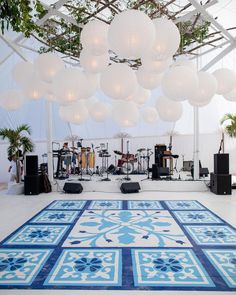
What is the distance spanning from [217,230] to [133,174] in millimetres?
7183

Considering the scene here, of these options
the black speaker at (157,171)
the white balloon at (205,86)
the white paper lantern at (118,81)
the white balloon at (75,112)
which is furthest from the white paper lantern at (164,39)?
the black speaker at (157,171)

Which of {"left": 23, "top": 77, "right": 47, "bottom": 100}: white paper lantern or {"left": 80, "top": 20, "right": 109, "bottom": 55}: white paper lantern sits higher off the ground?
{"left": 80, "top": 20, "right": 109, "bottom": 55}: white paper lantern

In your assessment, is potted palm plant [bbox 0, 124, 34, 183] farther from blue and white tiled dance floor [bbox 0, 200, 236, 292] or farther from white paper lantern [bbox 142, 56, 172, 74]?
white paper lantern [bbox 142, 56, 172, 74]

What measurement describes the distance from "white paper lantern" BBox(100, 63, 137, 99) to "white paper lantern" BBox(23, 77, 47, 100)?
1.40m

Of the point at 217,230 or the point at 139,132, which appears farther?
the point at 139,132

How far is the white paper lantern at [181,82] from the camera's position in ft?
11.8

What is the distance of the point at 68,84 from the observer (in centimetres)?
392

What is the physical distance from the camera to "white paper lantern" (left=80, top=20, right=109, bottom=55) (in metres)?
3.39

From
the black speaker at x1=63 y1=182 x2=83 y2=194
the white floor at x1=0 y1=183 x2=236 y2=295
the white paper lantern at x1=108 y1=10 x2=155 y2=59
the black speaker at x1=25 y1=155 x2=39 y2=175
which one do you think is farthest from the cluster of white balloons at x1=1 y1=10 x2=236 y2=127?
the black speaker at x1=63 y1=182 x2=83 y2=194

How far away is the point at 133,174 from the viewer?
38.5 ft

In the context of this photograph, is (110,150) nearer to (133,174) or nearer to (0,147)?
(133,174)

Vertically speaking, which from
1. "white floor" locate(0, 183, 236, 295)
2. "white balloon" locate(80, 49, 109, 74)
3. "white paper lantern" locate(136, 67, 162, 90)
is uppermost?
"white balloon" locate(80, 49, 109, 74)

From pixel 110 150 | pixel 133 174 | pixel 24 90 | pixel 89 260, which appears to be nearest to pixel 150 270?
pixel 89 260

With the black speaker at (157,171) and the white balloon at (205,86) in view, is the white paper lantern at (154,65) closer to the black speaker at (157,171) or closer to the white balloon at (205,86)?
the white balloon at (205,86)
